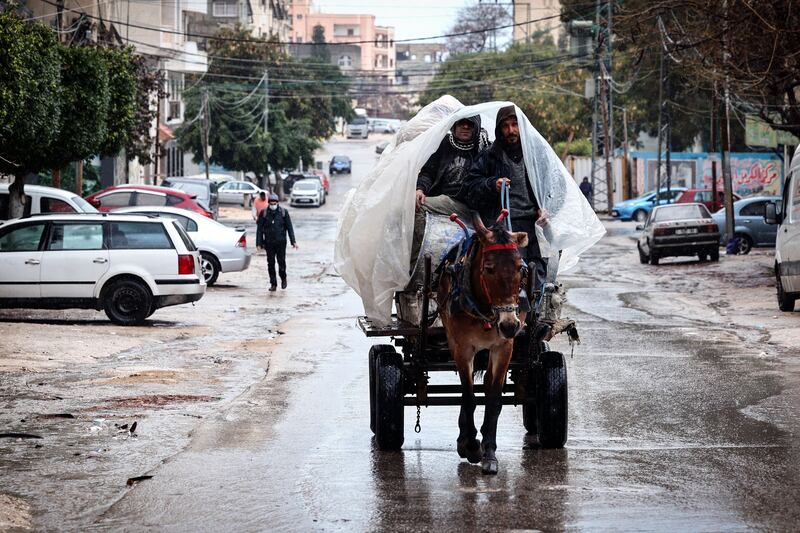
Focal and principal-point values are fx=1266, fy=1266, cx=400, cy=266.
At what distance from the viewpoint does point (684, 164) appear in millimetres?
64000

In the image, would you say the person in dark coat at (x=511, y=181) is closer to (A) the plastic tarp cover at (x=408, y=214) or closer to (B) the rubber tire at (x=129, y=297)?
(A) the plastic tarp cover at (x=408, y=214)

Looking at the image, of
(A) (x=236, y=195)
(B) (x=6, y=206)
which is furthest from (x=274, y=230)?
(A) (x=236, y=195)

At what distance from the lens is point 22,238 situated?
19609mm

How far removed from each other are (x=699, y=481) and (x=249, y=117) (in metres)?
72.9

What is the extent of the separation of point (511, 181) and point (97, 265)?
11859 millimetres

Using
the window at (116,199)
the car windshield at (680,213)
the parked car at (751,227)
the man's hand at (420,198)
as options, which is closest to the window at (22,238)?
the man's hand at (420,198)

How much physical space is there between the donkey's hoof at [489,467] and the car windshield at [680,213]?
89.7 feet

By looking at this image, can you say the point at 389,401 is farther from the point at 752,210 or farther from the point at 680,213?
the point at 752,210

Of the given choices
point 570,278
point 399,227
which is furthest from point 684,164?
point 399,227

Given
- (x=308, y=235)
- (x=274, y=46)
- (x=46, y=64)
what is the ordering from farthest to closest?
(x=274, y=46) → (x=308, y=235) → (x=46, y=64)

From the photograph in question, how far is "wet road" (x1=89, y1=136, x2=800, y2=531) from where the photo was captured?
7.13 metres

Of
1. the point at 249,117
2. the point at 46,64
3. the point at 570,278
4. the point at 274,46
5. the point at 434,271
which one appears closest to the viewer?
the point at 434,271

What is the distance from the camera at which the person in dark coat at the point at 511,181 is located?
29.8 ft

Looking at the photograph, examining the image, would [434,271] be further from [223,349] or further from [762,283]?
[762,283]
